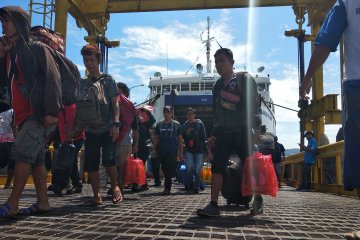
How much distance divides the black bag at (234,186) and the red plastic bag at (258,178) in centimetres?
71

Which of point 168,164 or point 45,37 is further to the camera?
point 168,164

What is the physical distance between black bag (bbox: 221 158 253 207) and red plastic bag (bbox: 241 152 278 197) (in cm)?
71

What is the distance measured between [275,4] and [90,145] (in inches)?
414

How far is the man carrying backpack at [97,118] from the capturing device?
428 centimetres

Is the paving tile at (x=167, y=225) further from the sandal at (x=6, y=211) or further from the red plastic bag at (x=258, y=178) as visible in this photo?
the red plastic bag at (x=258, y=178)

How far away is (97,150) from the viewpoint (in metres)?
4.44

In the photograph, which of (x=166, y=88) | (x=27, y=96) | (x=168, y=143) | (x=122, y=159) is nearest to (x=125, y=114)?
(x=122, y=159)

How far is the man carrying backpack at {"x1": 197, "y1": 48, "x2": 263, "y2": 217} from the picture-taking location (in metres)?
3.97

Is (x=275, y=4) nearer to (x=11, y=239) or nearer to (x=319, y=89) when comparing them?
(x=319, y=89)

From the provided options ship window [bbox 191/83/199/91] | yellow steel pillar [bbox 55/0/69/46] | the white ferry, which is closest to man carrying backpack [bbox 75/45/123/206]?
yellow steel pillar [bbox 55/0/69/46]

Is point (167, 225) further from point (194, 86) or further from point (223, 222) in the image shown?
point (194, 86)

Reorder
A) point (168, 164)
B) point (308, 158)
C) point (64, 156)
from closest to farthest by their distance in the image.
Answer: point (64, 156), point (168, 164), point (308, 158)

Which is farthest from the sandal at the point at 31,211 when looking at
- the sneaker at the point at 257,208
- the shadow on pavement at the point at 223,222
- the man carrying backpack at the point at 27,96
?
the sneaker at the point at 257,208

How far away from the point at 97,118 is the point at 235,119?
151 centimetres
